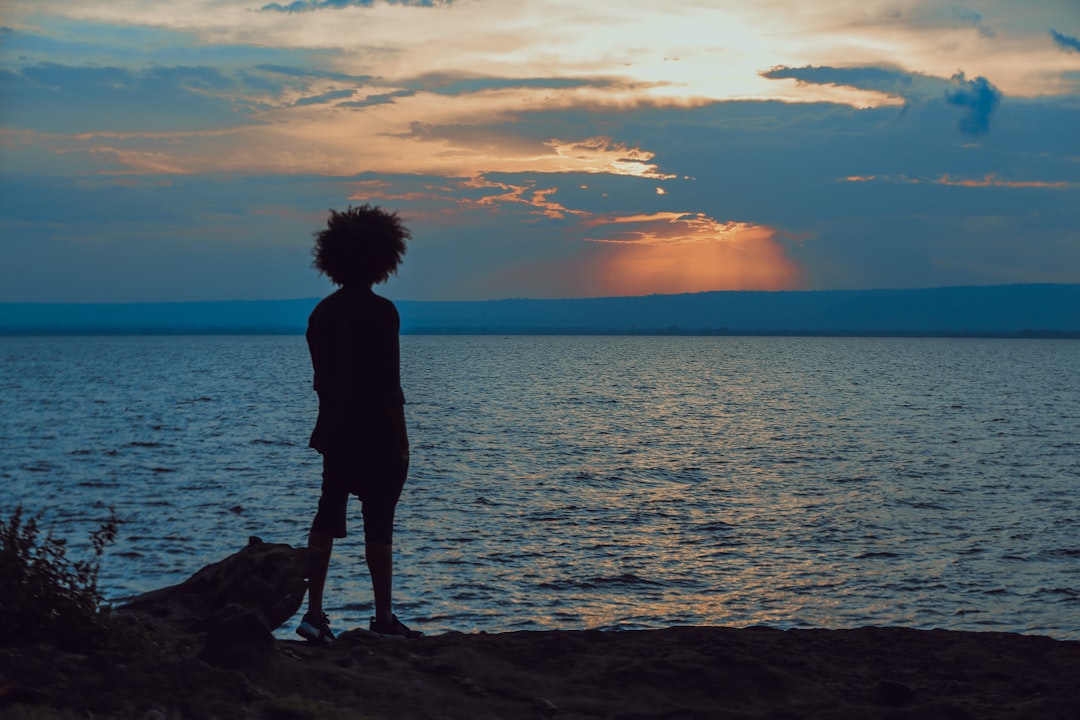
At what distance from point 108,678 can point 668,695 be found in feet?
10.2

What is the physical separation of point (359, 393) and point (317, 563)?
1.20 m

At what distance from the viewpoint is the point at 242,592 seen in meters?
6.37

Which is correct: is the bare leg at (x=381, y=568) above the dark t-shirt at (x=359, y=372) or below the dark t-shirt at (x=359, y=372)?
below

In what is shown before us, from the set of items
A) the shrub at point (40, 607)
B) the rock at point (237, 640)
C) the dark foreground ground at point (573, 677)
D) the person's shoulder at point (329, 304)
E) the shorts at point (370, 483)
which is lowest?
the dark foreground ground at point (573, 677)

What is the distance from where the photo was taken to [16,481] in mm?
24234

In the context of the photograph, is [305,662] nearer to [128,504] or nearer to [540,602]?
[540,602]

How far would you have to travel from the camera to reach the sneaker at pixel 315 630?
21.8ft

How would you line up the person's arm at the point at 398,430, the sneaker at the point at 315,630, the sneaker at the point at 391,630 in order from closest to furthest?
the person's arm at the point at 398,430 < the sneaker at the point at 315,630 < the sneaker at the point at 391,630

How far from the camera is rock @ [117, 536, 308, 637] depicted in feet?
20.8

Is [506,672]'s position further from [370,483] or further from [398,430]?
[398,430]

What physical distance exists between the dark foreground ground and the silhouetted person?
0.70 meters

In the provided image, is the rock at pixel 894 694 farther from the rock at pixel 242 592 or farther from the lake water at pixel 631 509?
the lake water at pixel 631 509

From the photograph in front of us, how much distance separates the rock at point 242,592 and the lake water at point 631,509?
182 inches

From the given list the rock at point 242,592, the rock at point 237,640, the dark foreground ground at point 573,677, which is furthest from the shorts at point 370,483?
the rock at point 237,640
